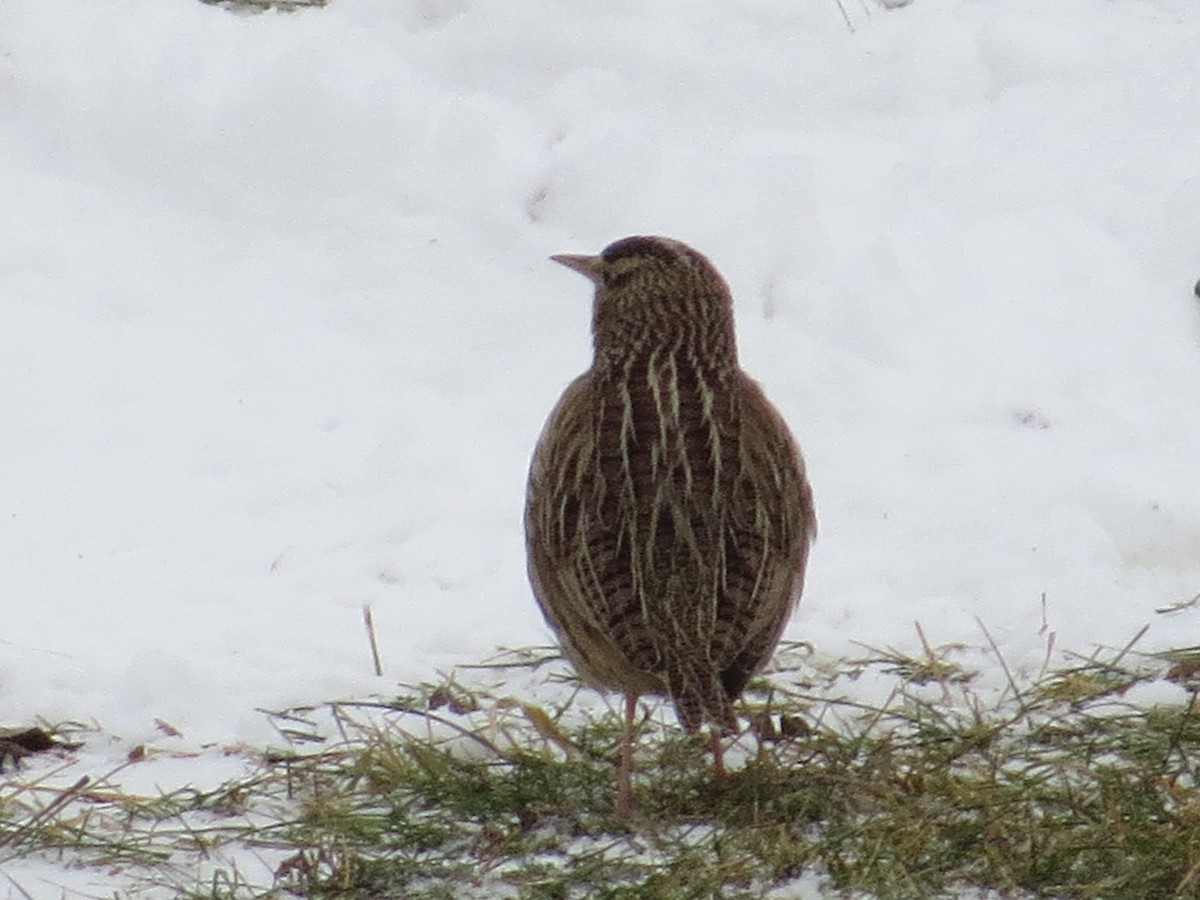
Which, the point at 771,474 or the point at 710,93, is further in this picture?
the point at 710,93

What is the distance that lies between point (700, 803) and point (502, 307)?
334 centimetres

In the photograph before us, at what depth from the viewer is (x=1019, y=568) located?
260 inches

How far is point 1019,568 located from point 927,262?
160cm

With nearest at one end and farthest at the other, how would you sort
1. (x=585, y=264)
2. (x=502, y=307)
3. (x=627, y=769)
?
1. (x=627, y=769)
2. (x=585, y=264)
3. (x=502, y=307)

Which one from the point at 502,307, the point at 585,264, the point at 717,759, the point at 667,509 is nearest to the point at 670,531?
the point at 667,509

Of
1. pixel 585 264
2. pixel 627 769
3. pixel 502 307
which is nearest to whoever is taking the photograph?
pixel 627 769

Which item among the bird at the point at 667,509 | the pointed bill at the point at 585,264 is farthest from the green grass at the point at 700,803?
the pointed bill at the point at 585,264

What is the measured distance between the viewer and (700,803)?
4980 millimetres

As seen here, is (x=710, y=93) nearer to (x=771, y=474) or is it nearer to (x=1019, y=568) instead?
(x=1019, y=568)

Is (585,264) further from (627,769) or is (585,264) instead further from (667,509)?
(627,769)

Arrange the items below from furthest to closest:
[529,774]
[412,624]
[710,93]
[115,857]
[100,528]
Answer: [710,93] → [100,528] → [412,624] → [529,774] → [115,857]

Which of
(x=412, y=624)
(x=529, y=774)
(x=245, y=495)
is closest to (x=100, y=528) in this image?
(x=245, y=495)

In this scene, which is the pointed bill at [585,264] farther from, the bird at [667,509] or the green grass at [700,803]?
the green grass at [700,803]

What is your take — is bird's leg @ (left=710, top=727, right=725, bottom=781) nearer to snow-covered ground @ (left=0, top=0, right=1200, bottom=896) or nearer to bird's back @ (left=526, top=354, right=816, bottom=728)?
bird's back @ (left=526, top=354, right=816, bottom=728)
